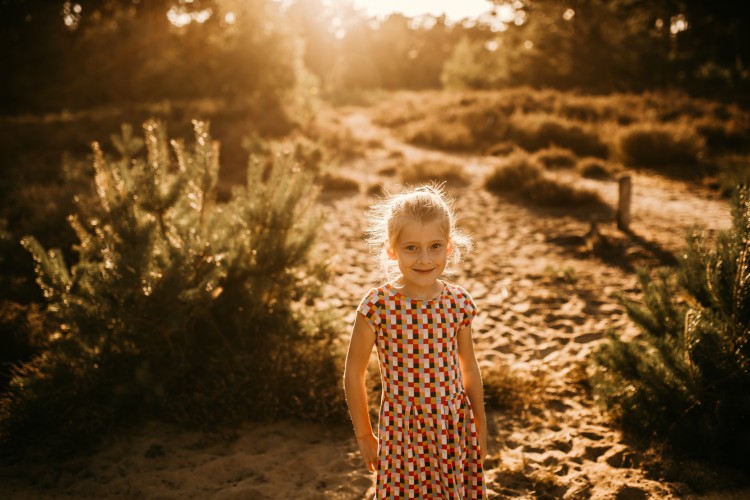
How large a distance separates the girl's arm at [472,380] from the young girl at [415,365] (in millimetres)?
58

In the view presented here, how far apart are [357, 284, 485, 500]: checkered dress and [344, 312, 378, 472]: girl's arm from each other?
1.7 inches

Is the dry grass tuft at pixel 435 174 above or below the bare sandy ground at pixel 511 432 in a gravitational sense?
above

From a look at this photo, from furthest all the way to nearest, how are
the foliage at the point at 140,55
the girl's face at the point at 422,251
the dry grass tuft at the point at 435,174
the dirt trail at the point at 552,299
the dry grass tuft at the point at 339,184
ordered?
the foliage at the point at 140,55, the dry grass tuft at the point at 435,174, the dry grass tuft at the point at 339,184, the dirt trail at the point at 552,299, the girl's face at the point at 422,251

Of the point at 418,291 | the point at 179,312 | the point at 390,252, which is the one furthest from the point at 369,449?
the point at 179,312

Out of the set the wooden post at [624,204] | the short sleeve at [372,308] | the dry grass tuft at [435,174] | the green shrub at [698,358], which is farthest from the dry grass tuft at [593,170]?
the short sleeve at [372,308]

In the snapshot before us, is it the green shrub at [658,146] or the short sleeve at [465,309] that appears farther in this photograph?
the green shrub at [658,146]

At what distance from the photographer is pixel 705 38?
27.0 metres

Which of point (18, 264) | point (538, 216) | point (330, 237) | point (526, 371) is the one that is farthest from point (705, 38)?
point (18, 264)

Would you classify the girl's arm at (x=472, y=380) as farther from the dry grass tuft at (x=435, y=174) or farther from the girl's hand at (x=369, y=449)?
the dry grass tuft at (x=435, y=174)

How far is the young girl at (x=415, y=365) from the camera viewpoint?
2.13 metres

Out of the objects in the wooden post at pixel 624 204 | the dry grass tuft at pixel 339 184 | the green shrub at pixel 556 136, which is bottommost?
the wooden post at pixel 624 204

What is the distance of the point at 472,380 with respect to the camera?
2.32m

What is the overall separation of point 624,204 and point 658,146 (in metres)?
5.80

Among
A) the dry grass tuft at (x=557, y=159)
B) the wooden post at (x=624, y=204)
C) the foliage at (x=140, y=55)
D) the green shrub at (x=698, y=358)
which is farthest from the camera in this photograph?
the foliage at (x=140, y=55)
